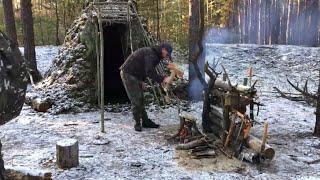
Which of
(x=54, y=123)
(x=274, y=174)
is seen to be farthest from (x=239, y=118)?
(x=54, y=123)

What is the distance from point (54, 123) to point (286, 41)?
1689 cm

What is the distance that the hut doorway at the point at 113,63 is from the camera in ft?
37.9

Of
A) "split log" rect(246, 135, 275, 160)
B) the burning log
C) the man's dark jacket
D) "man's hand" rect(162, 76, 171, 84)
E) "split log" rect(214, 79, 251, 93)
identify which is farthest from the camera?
the man's dark jacket

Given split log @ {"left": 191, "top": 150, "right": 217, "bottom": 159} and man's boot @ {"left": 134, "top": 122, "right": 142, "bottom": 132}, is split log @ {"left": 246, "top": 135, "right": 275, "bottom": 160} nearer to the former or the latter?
split log @ {"left": 191, "top": 150, "right": 217, "bottom": 159}

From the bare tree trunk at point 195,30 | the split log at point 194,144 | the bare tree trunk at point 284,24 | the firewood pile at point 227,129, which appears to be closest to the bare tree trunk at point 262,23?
the bare tree trunk at point 284,24

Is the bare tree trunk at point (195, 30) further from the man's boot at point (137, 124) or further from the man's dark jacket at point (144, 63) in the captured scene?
the man's boot at point (137, 124)

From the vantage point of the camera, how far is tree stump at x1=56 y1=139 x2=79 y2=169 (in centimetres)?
608

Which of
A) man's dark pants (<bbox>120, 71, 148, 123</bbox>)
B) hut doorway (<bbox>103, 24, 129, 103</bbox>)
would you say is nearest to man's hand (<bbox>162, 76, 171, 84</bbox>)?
man's dark pants (<bbox>120, 71, 148, 123</bbox>)

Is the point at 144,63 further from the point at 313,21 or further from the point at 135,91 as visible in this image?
the point at 313,21

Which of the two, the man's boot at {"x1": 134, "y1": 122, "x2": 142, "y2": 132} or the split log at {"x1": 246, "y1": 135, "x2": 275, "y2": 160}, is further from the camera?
the man's boot at {"x1": 134, "y1": 122, "x2": 142, "y2": 132}

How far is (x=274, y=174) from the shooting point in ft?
19.8

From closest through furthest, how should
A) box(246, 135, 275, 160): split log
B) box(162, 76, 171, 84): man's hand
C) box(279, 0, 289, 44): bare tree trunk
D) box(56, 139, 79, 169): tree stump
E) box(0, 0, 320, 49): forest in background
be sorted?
box(56, 139, 79, 169): tree stump → box(246, 135, 275, 160): split log → box(162, 76, 171, 84): man's hand → box(0, 0, 320, 49): forest in background → box(279, 0, 289, 44): bare tree trunk

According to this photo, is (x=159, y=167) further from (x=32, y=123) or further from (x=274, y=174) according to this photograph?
(x=32, y=123)

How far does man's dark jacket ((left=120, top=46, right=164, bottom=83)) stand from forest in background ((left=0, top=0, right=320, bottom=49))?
39.0ft
